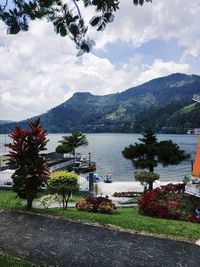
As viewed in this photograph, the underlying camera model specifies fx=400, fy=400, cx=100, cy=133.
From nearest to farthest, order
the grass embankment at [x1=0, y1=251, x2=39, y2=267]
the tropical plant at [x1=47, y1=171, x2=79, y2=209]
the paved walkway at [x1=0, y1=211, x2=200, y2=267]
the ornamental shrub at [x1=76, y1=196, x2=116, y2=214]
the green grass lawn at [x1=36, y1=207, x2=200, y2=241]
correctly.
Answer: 1. the grass embankment at [x1=0, y1=251, x2=39, y2=267]
2. the paved walkway at [x1=0, y1=211, x2=200, y2=267]
3. the green grass lawn at [x1=36, y1=207, x2=200, y2=241]
4. the ornamental shrub at [x1=76, y1=196, x2=116, y2=214]
5. the tropical plant at [x1=47, y1=171, x2=79, y2=209]


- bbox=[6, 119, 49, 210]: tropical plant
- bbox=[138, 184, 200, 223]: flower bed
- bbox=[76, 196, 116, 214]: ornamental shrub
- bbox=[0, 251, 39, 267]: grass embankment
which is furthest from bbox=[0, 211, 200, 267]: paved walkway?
bbox=[138, 184, 200, 223]: flower bed

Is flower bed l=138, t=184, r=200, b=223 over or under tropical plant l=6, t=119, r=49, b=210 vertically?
under

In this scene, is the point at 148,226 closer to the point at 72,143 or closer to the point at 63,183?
the point at 63,183

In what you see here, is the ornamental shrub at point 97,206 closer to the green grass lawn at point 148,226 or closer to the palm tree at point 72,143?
the green grass lawn at point 148,226

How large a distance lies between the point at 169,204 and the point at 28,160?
8.89 m

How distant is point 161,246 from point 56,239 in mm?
3381

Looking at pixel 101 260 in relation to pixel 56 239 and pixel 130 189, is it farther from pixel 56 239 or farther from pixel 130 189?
pixel 130 189

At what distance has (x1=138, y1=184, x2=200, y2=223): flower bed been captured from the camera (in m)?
20.4

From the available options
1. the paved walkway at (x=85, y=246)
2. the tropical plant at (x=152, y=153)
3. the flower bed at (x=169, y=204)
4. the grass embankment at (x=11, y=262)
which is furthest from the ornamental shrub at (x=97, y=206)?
the tropical plant at (x=152, y=153)

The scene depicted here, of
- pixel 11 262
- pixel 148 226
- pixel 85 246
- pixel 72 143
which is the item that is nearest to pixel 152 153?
pixel 148 226

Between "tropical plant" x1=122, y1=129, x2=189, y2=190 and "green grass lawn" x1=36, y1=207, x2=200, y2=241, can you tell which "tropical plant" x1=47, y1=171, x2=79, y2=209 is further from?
"tropical plant" x1=122, y1=129, x2=189, y2=190

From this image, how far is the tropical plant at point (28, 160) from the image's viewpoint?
16.6 m

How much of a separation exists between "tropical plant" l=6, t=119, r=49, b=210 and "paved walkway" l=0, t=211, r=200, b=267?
7.52 feet

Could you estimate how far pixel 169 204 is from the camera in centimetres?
2170
